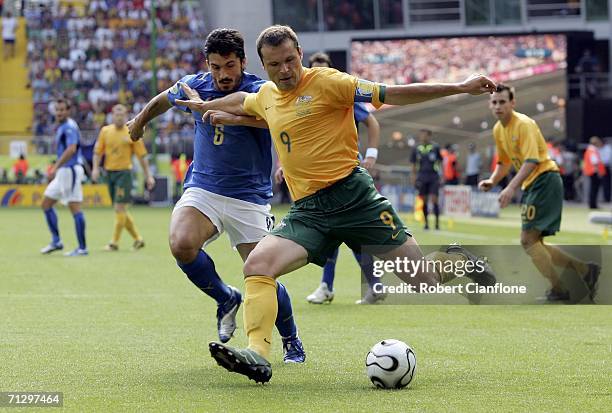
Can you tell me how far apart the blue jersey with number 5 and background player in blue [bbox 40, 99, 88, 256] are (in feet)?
31.4

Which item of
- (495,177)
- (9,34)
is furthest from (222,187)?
(9,34)

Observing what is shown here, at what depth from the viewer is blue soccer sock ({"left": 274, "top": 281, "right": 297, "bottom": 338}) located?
27.5ft

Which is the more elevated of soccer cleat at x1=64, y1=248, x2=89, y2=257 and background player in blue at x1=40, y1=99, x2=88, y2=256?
background player in blue at x1=40, y1=99, x2=88, y2=256

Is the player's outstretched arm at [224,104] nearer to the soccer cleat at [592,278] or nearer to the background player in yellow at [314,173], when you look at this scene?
the background player in yellow at [314,173]

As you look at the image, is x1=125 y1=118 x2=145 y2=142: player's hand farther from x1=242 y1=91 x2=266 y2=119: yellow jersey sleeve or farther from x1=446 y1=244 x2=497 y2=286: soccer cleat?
x1=446 y1=244 x2=497 y2=286: soccer cleat

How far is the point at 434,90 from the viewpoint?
727 cm

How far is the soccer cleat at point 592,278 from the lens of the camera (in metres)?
12.5

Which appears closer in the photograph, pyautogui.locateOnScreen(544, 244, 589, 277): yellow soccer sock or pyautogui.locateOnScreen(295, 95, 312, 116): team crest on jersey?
pyautogui.locateOnScreen(295, 95, 312, 116): team crest on jersey

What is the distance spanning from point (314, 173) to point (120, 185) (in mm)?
12520

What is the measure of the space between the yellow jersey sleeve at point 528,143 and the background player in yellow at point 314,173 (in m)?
4.65

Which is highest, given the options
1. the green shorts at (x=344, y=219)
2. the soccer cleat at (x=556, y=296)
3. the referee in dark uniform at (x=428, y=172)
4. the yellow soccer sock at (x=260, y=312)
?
the green shorts at (x=344, y=219)

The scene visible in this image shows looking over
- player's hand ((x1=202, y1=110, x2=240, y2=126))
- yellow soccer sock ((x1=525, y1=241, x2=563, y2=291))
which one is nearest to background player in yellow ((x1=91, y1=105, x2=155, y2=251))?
yellow soccer sock ((x1=525, y1=241, x2=563, y2=291))

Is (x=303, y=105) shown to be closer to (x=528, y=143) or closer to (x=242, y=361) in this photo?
(x=242, y=361)

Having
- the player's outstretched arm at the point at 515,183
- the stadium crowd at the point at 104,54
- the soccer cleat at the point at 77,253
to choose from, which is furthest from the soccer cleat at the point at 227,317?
the stadium crowd at the point at 104,54
